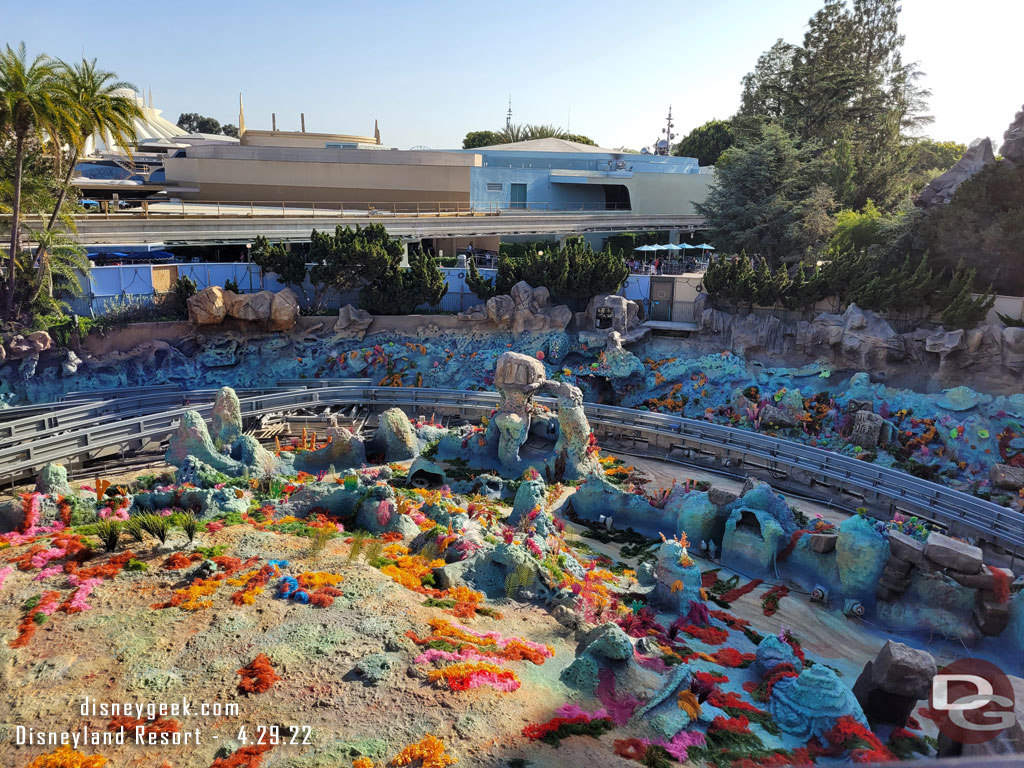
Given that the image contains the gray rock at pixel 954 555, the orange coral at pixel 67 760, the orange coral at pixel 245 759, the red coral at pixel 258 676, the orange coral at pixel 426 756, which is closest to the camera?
the orange coral at pixel 67 760

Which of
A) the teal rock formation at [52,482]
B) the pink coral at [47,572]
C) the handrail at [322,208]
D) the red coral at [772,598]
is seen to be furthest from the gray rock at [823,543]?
the handrail at [322,208]

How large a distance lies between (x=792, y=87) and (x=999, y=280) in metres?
22.4

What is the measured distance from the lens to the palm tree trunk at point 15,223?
93.4 ft

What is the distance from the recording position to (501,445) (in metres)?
25.2

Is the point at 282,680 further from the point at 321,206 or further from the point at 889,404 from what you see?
the point at 321,206

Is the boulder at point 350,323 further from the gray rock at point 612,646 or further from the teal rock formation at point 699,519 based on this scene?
the gray rock at point 612,646

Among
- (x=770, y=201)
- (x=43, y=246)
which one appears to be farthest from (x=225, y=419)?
(x=770, y=201)

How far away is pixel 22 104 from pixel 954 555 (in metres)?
36.1

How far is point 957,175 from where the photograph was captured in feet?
107

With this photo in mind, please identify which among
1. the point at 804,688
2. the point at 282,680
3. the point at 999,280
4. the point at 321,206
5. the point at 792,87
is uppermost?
the point at 792,87

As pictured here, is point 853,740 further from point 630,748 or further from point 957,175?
point 957,175

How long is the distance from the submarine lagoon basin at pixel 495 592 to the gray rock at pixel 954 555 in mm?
66

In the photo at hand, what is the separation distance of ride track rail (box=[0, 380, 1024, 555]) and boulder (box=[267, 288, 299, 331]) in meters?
3.12

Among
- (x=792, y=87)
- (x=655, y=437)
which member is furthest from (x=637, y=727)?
(x=792, y=87)
